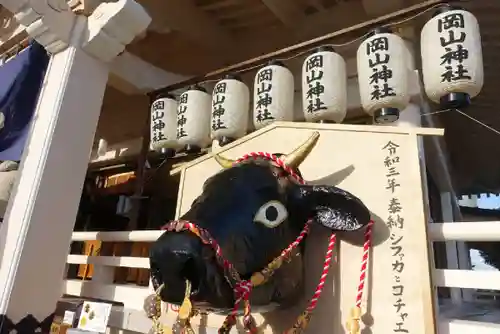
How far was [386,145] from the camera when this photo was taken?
1916 millimetres

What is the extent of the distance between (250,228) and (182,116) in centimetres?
150

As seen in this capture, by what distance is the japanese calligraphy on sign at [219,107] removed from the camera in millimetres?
2568

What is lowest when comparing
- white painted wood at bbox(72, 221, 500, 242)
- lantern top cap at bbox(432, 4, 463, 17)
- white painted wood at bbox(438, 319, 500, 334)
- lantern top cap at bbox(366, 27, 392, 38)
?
white painted wood at bbox(438, 319, 500, 334)

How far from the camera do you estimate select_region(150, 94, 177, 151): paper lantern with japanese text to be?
2944mm

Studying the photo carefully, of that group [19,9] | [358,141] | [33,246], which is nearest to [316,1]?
[358,141]

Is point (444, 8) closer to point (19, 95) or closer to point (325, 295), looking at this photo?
point (325, 295)

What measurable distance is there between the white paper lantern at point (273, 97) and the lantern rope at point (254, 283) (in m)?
0.57

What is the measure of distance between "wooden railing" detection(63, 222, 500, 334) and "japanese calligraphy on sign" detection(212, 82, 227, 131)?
74 centimetres

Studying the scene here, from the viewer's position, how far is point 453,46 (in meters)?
1.93

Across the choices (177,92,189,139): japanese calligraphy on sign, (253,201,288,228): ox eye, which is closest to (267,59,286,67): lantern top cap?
(177,92,189,139): japanese calligraphy on sign

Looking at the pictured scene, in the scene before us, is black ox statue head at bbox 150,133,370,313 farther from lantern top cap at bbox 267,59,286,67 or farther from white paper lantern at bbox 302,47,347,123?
lantern top cap at bbox 267,59,286,67

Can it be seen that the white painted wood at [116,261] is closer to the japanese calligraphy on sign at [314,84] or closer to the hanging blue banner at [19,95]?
the hanging blue banner at [19,95]

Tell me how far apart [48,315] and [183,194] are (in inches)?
41.6

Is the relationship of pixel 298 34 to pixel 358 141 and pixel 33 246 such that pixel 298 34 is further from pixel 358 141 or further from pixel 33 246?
pixel 33 246
